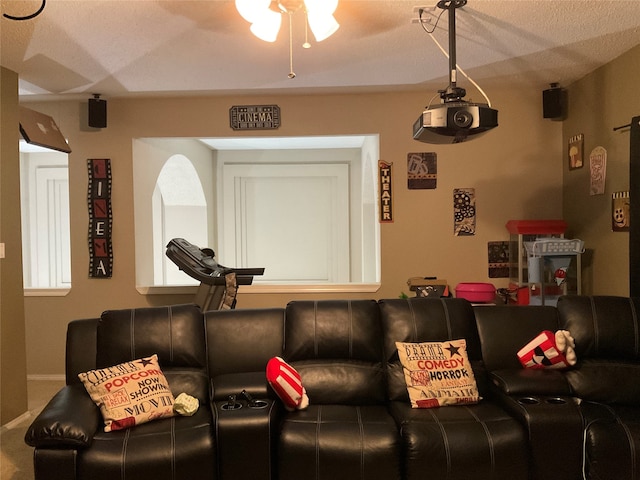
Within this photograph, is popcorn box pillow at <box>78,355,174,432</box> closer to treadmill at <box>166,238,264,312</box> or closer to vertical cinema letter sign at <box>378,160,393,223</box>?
treadmill at <box>166,238,264,312</box>

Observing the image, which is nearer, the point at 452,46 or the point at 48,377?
the point at 452,46

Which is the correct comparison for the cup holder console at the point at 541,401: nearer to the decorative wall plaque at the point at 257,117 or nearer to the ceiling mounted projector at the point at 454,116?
the ceiling mounted projector at the point at 454,116

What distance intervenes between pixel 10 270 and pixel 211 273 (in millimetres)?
1413

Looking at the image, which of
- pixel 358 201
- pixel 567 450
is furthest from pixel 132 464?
pixel 358 201

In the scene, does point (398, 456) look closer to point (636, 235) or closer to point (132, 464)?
point (132, 464)

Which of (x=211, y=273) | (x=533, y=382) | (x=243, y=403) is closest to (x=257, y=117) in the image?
(x=211, y=273)

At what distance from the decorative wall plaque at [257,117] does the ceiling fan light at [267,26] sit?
195 centimetres

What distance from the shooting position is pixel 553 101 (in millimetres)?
4352

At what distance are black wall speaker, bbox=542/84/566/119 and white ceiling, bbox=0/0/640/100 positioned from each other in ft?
0.36

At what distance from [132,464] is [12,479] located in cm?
117

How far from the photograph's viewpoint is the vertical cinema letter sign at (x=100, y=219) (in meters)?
4.61

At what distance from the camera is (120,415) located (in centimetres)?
233

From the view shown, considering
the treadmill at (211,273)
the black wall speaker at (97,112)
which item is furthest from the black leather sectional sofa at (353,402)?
the black wall speaker at (97,112)

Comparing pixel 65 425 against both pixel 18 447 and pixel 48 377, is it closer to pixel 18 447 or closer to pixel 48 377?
pixel 18 447
